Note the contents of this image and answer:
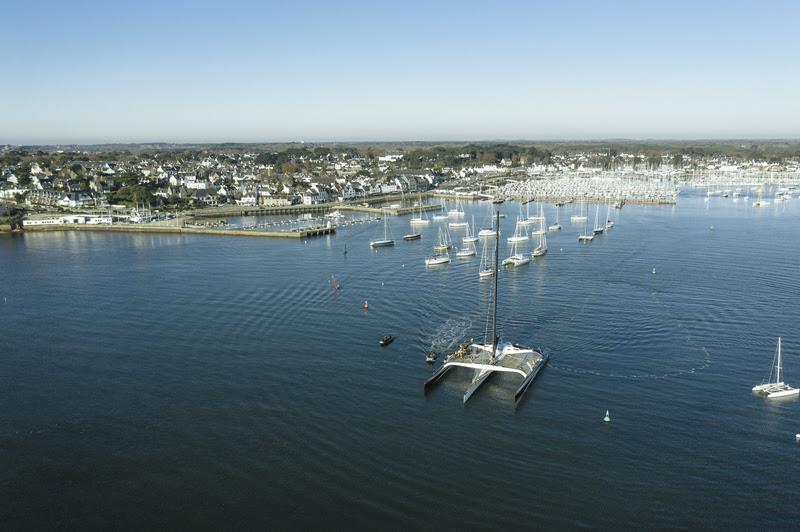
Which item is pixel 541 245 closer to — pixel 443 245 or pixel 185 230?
pixel 443 245

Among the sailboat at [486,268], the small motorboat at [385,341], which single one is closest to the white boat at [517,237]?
the sailboat at [486,268]

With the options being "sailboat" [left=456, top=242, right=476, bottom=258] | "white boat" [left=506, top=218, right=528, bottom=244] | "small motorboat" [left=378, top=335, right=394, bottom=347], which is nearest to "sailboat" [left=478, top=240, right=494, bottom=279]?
"sailboat" [left=456, top=242, right=476, bottom=258]

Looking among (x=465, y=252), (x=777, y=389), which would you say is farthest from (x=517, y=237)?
(x=777, y=389)

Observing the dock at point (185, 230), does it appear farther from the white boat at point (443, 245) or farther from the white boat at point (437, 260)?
the white boat at point (437, 260)

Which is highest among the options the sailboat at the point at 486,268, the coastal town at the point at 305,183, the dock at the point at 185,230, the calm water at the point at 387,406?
the coastal town at the point at 305,183

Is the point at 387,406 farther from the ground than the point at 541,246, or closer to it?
closer to it

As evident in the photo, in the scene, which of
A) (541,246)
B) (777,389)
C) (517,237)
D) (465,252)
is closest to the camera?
(777,389)

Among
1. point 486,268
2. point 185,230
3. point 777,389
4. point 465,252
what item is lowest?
point 777,389

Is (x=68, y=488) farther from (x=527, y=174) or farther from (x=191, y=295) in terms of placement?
(x=527, y=174)
